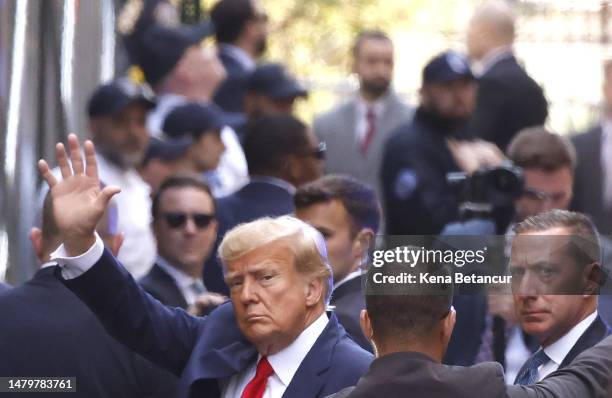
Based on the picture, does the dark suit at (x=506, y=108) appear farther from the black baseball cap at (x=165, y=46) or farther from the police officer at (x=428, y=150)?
the black baseball cap at (x=165, y=46)

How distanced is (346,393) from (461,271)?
0.60 m

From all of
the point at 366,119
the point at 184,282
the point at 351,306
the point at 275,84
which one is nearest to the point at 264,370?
the point at 351,306

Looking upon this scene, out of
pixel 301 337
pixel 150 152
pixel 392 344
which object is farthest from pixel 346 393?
pixel 150 152

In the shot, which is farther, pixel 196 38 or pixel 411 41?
pixel 411 41

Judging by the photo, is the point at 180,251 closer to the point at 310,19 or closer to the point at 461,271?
the point at 461,271

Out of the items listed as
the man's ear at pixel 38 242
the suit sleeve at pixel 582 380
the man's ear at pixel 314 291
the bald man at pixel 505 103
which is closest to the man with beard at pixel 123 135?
the bald man at pixel 505 103

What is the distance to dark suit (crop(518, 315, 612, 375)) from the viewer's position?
4746 millimetres

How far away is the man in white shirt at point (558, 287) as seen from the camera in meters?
4.71

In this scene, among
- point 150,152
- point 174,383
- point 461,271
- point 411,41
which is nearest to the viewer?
point 461,271

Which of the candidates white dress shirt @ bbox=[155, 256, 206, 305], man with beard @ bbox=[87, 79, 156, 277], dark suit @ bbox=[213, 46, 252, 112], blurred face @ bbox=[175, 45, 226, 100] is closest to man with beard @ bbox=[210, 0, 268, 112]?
dark suit @ bbox=[213, 46, 252, 112]

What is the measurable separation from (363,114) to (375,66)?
0.28m

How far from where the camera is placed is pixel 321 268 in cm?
477

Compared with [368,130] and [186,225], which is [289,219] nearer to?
[186,225]

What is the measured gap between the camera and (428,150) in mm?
8125
